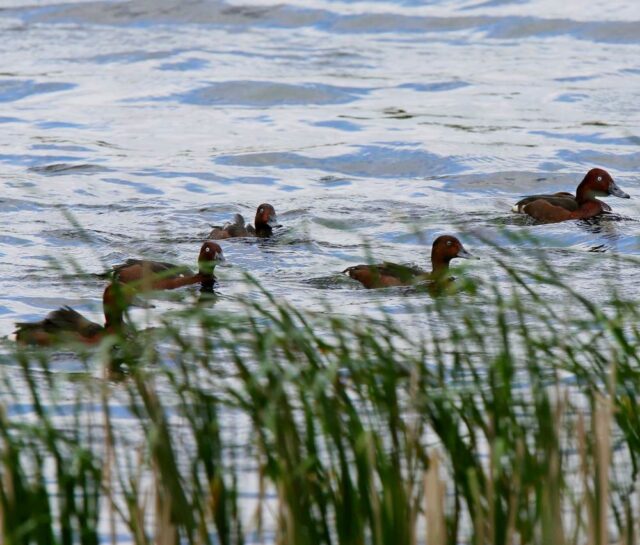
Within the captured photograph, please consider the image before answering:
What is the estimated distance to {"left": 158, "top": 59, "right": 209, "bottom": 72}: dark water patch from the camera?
2058 cm

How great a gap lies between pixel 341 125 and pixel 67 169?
3.68 meters

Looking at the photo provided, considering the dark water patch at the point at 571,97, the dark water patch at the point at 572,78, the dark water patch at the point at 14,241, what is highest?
the dark water patch at the point at 572,78

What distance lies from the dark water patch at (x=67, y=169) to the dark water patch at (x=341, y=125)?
126 inches

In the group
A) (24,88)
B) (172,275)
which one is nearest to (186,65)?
(24,88)

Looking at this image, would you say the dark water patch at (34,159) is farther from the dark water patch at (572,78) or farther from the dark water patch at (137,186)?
the dark water patch at (572,78)

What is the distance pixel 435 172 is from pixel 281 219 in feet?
8.48

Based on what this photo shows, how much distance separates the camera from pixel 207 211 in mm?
13742

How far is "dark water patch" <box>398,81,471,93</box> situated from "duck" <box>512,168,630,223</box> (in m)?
5.56

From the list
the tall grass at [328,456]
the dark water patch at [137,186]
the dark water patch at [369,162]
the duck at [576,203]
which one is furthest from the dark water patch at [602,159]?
the tall grass at [328,456]

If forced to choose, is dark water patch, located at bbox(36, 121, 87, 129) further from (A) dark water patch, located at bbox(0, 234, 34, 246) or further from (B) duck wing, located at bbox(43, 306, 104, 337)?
(B) duck wing, located at bbox(43, 306, 104, 337)

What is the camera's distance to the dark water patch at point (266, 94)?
18.8 meters

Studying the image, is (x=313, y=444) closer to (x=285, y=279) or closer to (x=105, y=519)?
(x=105, y=519)

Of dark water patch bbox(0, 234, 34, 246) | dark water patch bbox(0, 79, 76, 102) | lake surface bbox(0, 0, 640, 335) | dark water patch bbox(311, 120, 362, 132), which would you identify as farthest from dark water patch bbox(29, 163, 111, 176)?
dark water patch bbox(0, 79, 76, 102)

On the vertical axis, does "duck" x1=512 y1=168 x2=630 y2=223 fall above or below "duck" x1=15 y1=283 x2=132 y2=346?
below
